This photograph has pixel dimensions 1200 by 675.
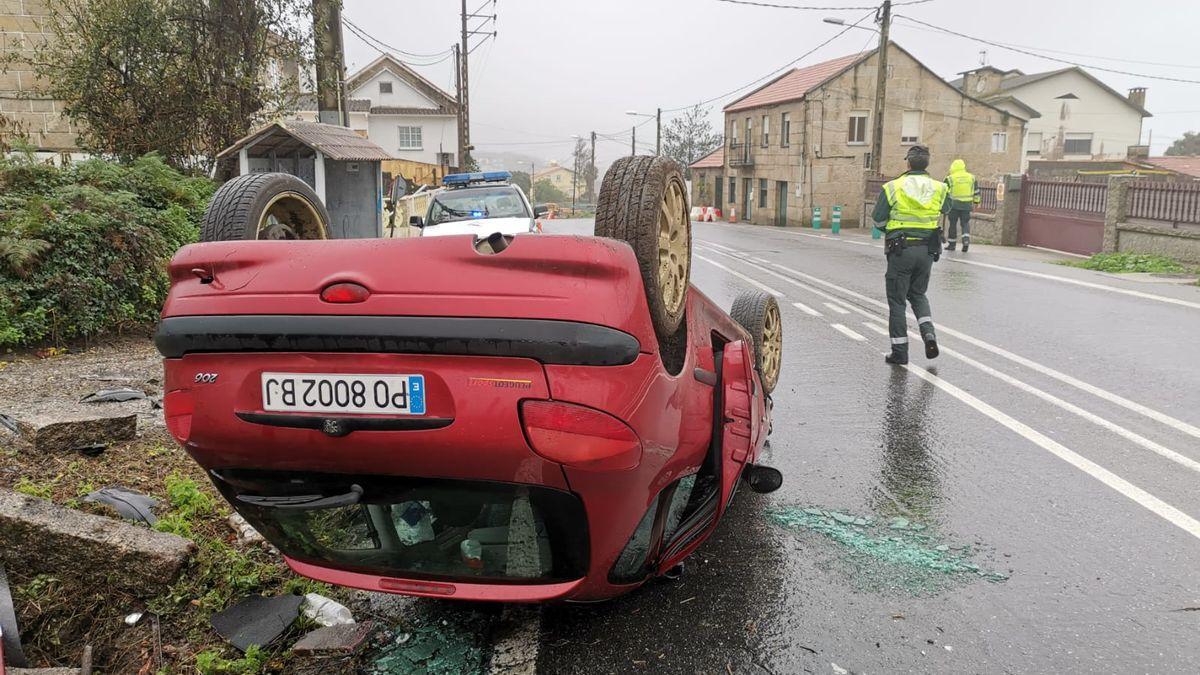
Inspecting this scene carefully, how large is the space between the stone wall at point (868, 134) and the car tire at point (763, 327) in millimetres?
36074

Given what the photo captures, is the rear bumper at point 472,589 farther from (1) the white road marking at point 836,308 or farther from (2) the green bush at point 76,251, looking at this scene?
(1) the white road marking at point 836,308

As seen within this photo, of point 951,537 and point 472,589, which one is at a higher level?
point 472,589

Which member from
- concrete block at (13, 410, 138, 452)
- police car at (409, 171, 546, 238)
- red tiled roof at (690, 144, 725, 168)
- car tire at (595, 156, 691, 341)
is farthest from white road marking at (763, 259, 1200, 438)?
red tiled roof at (690, 144, 725, 168)

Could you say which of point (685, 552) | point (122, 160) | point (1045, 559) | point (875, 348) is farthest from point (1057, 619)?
point (122, 160)

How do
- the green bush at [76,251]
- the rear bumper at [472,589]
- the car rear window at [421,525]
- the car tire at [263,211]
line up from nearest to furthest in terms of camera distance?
the car rear window at [421,525] < the rear bumper at [472,589] < the car tire at [263,211] < the green bush at [76,251]

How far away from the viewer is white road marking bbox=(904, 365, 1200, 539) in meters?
4.02

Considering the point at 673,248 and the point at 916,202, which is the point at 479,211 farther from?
the point at 673,248

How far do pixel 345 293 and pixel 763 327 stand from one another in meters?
3.25

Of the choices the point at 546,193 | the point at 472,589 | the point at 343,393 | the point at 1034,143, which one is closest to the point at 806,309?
the point at 472,589

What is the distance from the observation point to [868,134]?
4103 cm

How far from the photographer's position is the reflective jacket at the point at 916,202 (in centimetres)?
761

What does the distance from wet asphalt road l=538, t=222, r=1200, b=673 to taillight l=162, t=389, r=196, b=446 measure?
53.8 inches

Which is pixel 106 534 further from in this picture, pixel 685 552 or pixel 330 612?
pixel 685 552

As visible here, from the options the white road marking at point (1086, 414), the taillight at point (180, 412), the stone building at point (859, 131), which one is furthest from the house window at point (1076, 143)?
the taillight at point (180, 412)
